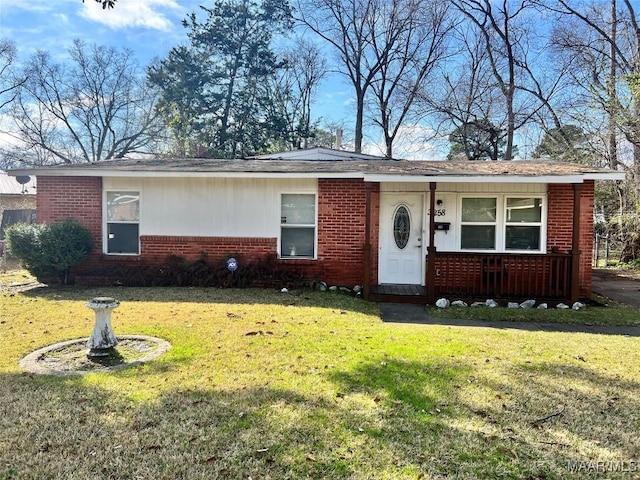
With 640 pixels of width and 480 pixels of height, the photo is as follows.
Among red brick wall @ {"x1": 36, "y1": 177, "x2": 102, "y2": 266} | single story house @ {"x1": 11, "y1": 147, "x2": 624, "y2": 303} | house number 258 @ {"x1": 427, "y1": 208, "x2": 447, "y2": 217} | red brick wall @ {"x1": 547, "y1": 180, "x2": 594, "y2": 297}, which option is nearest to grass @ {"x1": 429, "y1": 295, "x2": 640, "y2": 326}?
single story house @ {"x1": 11, "y1": 147, "x2": 624, "y2": 303}

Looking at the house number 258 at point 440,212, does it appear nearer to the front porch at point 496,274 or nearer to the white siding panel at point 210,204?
the front porch at point 496,274

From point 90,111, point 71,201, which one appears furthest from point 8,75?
point 71,201

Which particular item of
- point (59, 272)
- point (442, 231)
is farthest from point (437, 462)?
point (59, 272)

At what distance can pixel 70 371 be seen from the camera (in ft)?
14.0

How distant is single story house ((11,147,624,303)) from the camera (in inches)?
355

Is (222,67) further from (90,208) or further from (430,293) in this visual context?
(430,293)

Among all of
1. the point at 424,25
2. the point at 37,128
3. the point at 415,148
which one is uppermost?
the point at 424,25

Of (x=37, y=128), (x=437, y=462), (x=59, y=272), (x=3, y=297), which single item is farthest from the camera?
A: (x=37, y=128)

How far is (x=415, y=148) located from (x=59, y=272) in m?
19.9

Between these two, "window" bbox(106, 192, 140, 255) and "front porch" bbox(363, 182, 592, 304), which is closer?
"front porch" bbox(363, 182, 592, 304)

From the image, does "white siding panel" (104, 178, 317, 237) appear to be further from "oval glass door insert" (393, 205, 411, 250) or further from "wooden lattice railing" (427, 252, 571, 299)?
"wooden lattice railing" (427, 252, 571, 299)

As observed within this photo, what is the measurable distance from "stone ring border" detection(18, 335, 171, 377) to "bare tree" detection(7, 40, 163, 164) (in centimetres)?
2630

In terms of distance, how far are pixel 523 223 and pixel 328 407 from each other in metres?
7.54

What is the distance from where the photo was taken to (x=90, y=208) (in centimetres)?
1006
